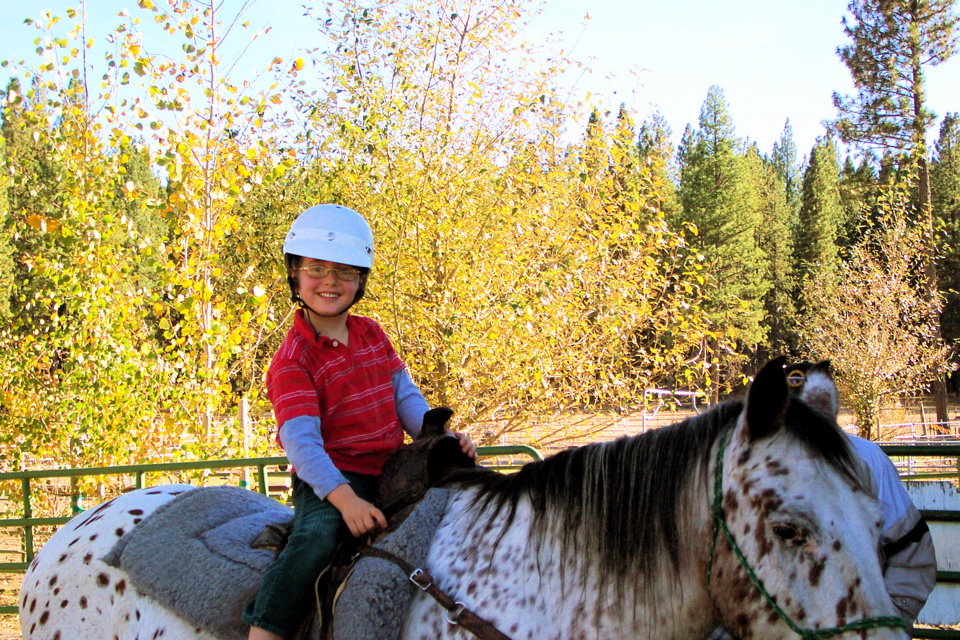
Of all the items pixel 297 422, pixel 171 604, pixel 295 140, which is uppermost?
pixel 295 140

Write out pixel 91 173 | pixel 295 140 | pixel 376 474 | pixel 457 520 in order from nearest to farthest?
pixel 457 520
pixel 376 474
pixel 91 173
pixel 295 140

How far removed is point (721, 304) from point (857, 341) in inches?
696

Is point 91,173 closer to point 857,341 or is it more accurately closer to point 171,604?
point 171,604

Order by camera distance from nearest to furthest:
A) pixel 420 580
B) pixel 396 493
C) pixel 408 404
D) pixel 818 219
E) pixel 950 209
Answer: pixel 420 580 → pixel 396 493 → pixel 408 404 → pixel 950 209 → pixel 818 219

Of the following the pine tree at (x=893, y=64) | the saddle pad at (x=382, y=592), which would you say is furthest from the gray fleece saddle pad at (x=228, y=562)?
the pine tree at (x=893, y=64)

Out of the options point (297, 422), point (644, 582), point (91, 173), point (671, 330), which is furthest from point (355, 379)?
point (671, 330)

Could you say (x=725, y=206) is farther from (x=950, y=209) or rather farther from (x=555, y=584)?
(x=555, y=584)

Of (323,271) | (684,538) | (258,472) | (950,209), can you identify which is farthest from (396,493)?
(950,209)

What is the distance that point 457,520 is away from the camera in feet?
6.37

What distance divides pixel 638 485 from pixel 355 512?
76cm

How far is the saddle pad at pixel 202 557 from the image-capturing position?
2.03 m

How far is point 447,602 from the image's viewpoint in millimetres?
1726

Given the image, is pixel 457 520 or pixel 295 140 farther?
pixel 295 140

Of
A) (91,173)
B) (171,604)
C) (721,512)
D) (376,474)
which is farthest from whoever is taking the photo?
(91,173)
